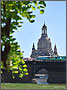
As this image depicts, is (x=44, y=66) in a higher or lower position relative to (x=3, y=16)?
lower

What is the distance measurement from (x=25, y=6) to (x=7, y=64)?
1160 mm

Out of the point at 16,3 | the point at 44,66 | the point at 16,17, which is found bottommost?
the point at 44,66

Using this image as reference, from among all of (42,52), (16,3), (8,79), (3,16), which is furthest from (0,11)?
(42,52)

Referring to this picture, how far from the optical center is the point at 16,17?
157 inches

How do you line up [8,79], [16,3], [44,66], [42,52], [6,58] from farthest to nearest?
[42,52] < [44,66] < [8,79] < [16,3] < [6,58]

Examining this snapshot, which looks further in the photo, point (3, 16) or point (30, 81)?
point (30, 81)

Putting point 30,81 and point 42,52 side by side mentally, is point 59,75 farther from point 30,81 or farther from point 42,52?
point 42,52

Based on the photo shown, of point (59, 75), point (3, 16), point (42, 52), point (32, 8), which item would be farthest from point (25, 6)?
point (42, 52)

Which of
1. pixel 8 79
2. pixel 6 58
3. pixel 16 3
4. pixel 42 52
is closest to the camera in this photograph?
pixel 6 58

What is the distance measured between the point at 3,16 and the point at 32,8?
2.27 ft

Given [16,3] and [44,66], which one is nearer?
[16,3]

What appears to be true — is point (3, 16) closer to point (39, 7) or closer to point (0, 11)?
point (0, 11)

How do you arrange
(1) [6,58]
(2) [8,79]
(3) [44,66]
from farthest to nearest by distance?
1. (3) [44,66]
2. (2) [8,79]
3. (1) [6,58]

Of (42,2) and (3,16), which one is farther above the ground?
(42,2)
